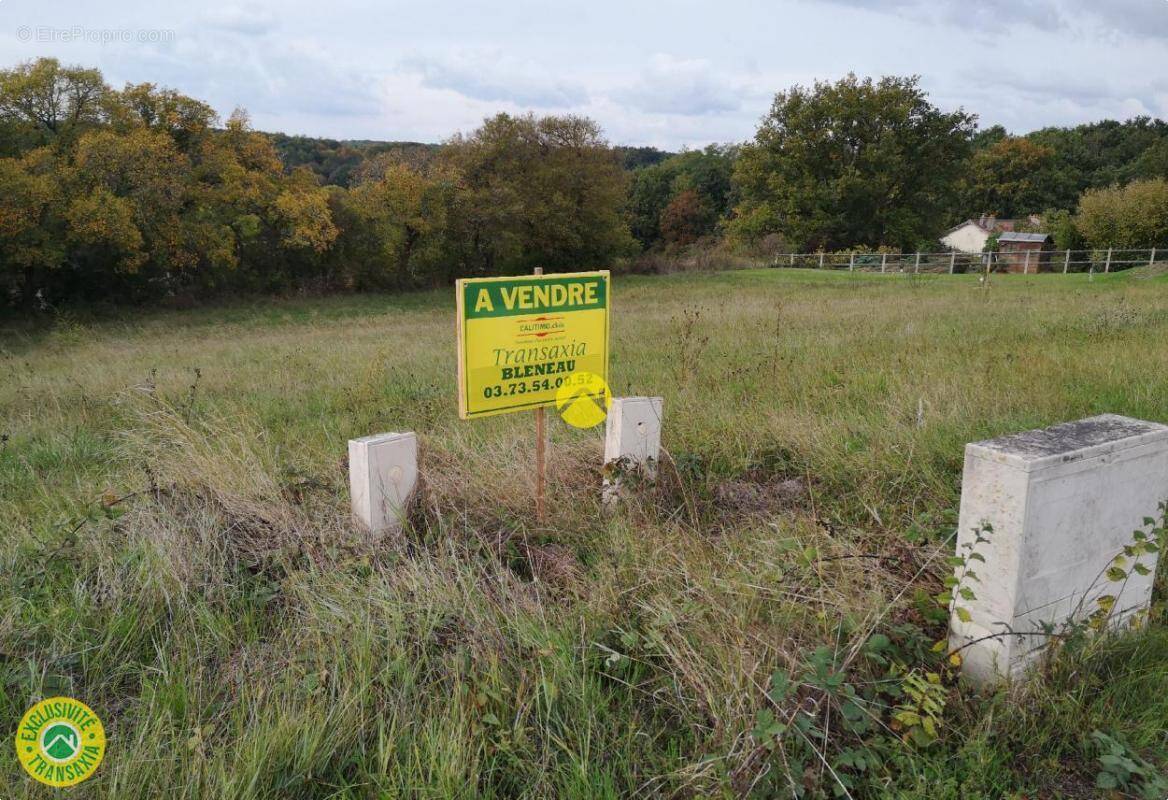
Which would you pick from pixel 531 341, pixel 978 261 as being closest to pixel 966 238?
pixel 978 261

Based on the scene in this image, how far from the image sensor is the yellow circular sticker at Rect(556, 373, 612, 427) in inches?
159

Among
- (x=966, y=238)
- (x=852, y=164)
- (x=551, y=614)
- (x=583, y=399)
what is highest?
(x=852, y=164)

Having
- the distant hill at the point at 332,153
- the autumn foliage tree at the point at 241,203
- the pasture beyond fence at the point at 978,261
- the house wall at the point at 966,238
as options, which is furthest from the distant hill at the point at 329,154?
the house wall at the point at 966,238

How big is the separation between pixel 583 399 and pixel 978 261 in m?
37.3

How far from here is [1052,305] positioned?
1291cm

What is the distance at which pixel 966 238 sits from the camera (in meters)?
71.4

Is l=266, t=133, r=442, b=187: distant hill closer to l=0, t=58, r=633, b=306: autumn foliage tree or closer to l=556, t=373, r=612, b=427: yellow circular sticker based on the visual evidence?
l=0, t=58, r=633, b=306: autumn foliage tree

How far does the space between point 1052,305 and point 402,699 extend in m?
13.9

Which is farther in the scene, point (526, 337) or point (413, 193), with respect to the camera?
point (413, 193)

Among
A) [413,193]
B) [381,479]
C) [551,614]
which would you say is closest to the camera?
[551,614]

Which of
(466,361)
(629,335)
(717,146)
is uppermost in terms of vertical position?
(717,146)

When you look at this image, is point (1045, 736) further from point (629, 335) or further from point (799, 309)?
point (799, 309)

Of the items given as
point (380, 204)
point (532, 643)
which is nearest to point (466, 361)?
point (532, 643)

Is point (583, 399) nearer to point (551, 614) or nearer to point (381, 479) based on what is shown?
point (381, 479)
